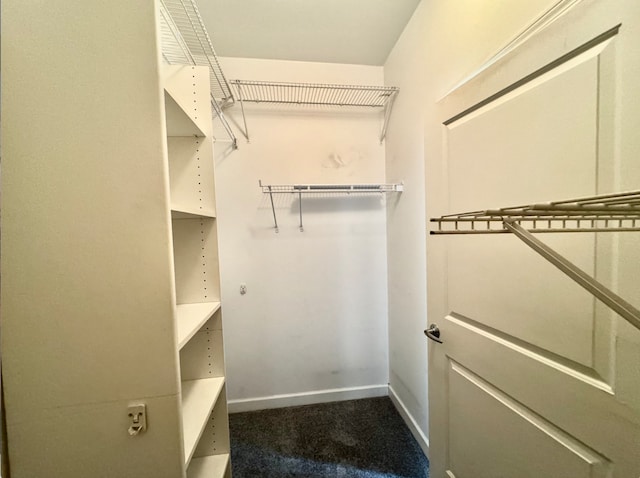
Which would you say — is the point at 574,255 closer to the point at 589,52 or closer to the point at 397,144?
the point at 589,52

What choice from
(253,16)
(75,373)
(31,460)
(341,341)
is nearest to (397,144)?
(253,16)

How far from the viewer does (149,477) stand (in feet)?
2.23

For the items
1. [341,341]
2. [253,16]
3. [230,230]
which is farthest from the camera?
[341,341]

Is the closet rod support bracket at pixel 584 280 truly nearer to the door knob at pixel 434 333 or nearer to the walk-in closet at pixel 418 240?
the walk-in closet at pixel 418 240

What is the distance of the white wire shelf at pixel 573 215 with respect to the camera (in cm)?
36

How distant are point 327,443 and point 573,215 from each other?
188 centimetres

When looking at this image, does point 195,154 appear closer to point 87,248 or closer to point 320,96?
point 87,248

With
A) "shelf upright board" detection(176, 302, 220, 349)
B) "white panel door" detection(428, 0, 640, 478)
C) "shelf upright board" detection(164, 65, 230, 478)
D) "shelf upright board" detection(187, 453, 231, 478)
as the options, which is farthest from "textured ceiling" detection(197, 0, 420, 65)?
"shelf upright board" detection(187, 453, 231, 478)

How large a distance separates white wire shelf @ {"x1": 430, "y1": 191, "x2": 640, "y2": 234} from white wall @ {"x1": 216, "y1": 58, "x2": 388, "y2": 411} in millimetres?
1135

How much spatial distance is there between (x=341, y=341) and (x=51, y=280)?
5.83 ft

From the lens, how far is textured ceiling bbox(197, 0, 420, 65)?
1382mm

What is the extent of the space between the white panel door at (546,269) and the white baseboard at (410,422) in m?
0.58

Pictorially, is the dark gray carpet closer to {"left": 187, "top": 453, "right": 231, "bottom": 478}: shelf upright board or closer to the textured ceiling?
{"left": 187, "top": 453, "right": 231, "bottom": 478}: shelf upright board

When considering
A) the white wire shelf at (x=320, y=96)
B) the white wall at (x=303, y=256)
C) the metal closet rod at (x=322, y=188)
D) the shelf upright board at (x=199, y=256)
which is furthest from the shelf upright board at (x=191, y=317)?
the white wire shelf at (x=320, y=96)
